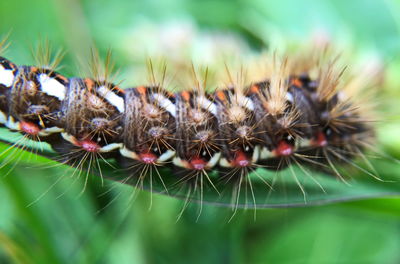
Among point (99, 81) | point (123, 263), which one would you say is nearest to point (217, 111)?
point (99, 81)

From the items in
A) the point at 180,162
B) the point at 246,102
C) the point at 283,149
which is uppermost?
the point at 246,102

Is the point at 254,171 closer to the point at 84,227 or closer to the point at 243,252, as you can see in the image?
the point at 243,252

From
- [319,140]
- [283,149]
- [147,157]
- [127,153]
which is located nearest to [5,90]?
[127,153]

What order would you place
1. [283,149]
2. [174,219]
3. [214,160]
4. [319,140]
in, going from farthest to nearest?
1. [174,219]
2. [319,140]
3. [283,149]
4. [214,160]

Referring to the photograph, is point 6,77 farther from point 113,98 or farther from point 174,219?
point 174,219

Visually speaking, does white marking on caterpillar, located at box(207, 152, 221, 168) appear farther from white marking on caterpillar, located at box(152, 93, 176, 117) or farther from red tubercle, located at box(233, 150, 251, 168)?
white marking on caterpillar, located at box(152, 93, 176, 117)

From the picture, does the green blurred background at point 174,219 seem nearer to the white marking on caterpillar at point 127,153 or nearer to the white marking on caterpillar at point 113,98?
the white marking on caterpillar at point 127,153
